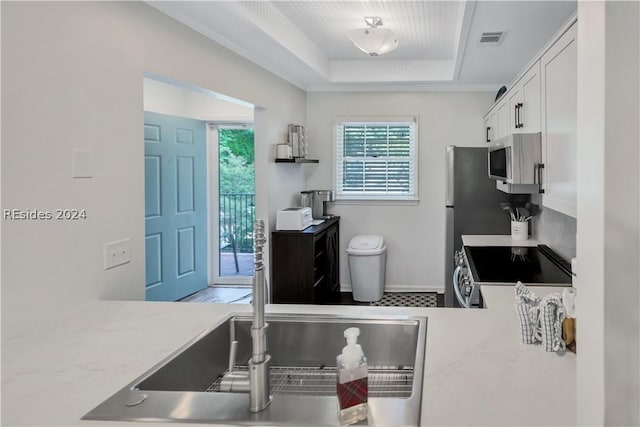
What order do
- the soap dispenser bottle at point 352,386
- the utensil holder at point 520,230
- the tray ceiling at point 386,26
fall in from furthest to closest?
the utensil holder at point 520,230 < the tray ceiling at point 386,26 < the soap dispenser bottle at point 352,386

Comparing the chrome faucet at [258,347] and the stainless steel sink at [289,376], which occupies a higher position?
the chrome faucet at [258,347]

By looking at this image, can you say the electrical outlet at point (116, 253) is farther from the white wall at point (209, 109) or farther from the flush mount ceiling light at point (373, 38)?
the white wall at point (209, 109)

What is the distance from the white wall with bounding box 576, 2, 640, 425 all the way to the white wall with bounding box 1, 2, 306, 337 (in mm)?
1632

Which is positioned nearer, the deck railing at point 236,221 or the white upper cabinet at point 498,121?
the white upper cabinet at point 498,121

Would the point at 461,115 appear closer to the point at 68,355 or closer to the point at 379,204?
the point at 379,204

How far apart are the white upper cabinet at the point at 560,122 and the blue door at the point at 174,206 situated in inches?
119

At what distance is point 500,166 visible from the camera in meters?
3.04

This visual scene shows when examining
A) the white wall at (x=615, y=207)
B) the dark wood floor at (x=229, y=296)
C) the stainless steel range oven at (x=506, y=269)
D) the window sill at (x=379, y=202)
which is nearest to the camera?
the white wall at (x=615, y=207)

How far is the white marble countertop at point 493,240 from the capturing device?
3626 millimetres

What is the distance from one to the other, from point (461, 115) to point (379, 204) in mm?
1334

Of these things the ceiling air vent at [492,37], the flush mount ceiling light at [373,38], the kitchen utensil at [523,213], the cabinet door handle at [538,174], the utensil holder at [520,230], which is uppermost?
the flush mount ceiling light at [373,38]

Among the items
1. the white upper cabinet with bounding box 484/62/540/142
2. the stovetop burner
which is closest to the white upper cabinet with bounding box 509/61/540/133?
the white upper cabinet with bounding box 484/62/540/142

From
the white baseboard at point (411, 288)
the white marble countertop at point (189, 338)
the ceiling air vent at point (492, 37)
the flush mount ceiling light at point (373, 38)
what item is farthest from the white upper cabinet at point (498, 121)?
the white marble countertop at point (189, 338)

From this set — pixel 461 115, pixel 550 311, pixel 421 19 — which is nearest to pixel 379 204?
pixel 461 115
